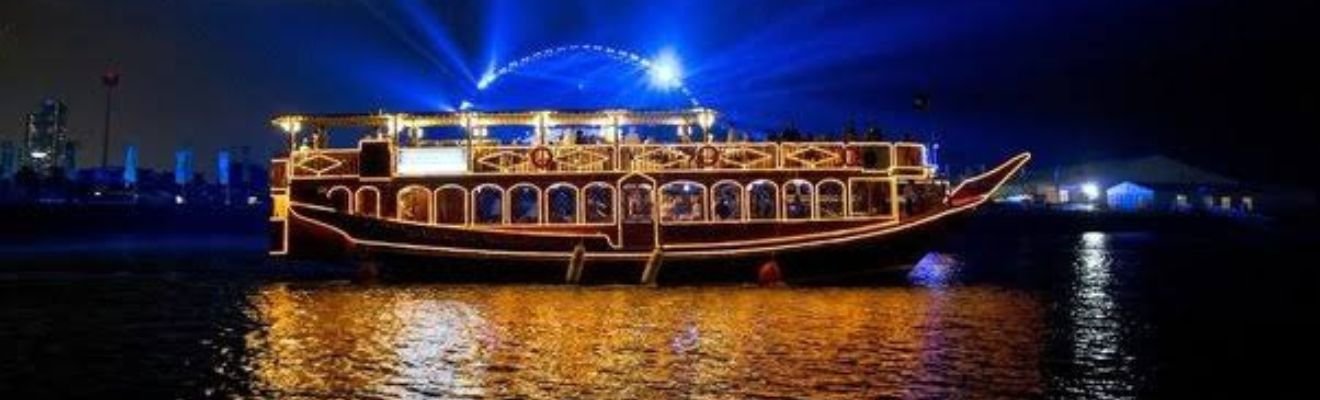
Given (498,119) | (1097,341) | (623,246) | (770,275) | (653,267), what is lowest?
(1097,341)

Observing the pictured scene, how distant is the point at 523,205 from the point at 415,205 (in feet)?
11.6

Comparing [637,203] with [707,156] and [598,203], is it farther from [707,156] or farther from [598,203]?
[707,156]

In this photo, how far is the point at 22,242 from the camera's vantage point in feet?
282

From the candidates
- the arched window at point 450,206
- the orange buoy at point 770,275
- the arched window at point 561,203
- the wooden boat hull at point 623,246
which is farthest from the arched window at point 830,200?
the arched window at point 450,206

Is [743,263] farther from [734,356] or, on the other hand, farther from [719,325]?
[734,356]

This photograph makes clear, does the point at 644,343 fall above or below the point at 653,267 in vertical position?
below

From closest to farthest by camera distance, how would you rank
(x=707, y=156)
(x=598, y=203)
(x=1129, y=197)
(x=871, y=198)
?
1. (x=707, y=156)
2. (x=871, y=198)
3. (x=598, y=203)
4. (x=1129, y=197)

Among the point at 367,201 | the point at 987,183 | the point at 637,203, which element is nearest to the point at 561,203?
the point at 637,203

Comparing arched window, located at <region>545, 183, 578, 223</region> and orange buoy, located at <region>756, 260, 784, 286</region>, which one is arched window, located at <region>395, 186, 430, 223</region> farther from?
orange buoy, located at <region>756, 260, 784, 286</region>

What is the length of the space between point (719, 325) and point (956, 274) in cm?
2438

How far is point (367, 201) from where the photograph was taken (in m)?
38.9

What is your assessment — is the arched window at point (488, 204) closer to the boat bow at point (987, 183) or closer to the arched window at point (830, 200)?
the arched window at point (830, 200)

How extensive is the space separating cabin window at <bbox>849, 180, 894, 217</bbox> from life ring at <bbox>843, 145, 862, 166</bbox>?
0.65m

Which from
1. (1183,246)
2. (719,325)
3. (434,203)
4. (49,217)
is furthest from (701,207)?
(49,217)
